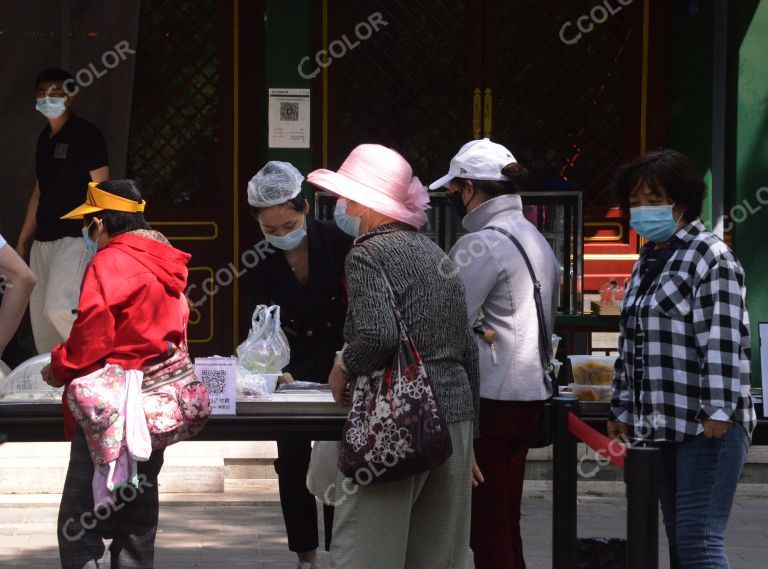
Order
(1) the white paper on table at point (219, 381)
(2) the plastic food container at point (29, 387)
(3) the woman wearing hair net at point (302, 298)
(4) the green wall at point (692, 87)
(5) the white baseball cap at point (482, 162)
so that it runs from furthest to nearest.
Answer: (4) the green wall at point (692, 87) → (3) the woman wearing hair net at point (302, 298) → (2) the plastic food container at point (29, 387) → (5) the white baseball cap at point (482, 162) → (1) the white paper on table at point (219, 381)

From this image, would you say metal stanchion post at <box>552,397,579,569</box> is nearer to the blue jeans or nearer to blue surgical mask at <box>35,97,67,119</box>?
the blue jeans

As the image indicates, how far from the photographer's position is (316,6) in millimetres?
8719

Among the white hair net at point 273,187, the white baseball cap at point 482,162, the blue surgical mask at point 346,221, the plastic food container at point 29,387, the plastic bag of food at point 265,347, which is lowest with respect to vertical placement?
the plastic food container at point 29,387

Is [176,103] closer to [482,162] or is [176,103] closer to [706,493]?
[482,162]

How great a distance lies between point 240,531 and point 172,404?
245cm

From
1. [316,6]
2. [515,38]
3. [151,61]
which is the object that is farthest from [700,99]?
[151,61]

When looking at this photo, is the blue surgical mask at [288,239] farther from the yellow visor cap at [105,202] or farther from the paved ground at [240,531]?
A: the paved ground at [240,531]

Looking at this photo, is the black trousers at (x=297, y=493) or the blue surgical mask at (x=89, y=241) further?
the black trousers at (x=297, y=493)

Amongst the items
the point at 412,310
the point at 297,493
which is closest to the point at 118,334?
the point at 412,310

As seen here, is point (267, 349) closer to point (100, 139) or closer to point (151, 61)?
point (100, 139)

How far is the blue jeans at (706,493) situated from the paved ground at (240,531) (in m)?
2.15

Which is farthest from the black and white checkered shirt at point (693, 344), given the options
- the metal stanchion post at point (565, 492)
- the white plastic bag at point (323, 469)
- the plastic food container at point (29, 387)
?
the plastic food container at point (29, 387)

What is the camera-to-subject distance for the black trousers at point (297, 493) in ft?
17.6

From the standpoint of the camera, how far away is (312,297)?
5.23 m
